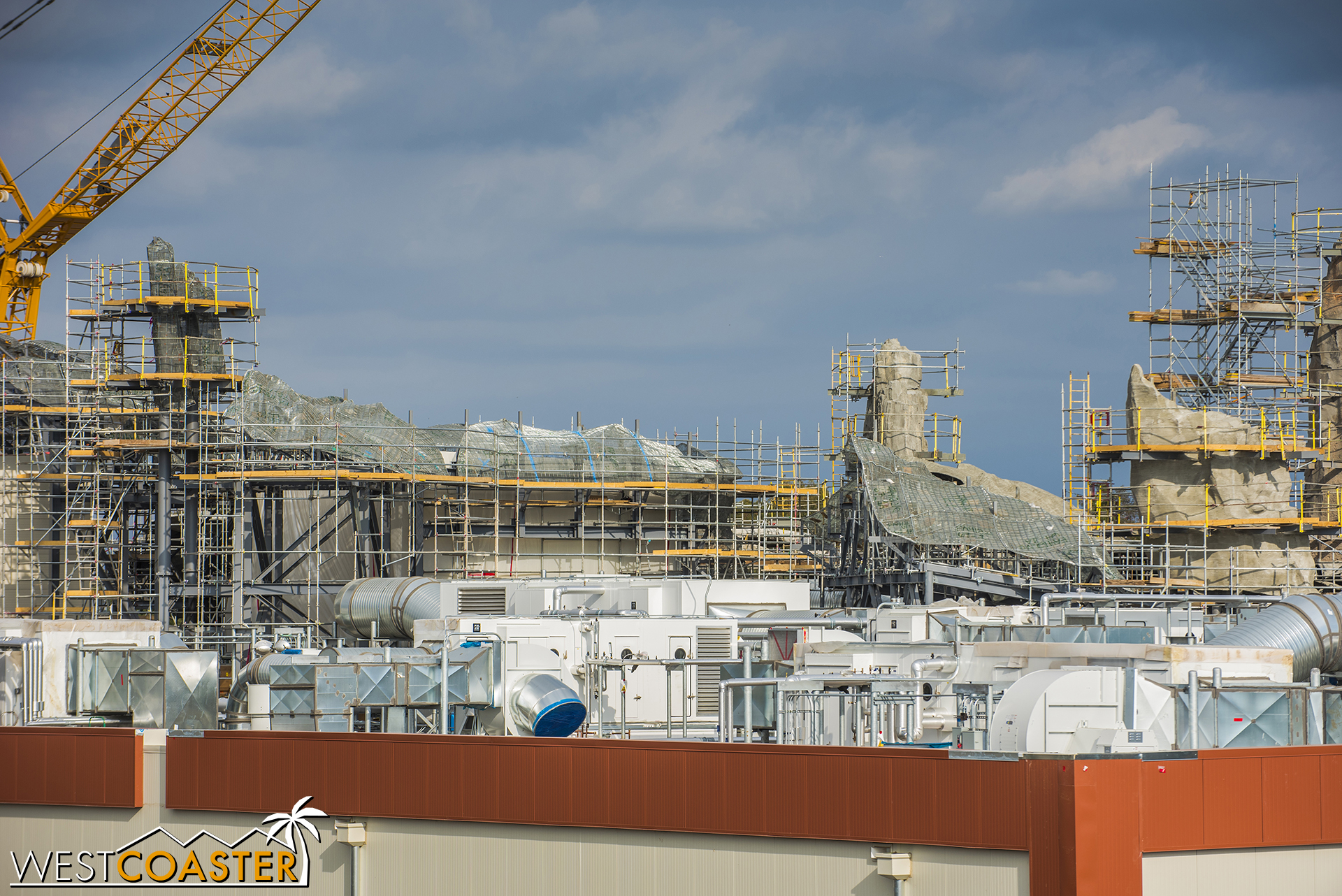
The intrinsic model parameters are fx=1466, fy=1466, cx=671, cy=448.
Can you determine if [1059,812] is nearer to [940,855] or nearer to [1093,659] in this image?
[940,855]

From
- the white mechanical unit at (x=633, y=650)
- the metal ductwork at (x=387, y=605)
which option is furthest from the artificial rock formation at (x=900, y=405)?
the white mechanical unit at (x=633, y=650)

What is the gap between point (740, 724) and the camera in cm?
2066

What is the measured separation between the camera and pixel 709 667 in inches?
1108

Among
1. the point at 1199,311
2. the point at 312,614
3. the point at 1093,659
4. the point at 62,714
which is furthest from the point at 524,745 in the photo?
the point at 1199,311

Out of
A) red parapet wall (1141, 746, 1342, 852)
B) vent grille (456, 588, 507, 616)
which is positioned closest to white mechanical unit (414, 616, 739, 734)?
vent grille (456, 588, 507, 616)

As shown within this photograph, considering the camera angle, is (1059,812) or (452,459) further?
(452,459)

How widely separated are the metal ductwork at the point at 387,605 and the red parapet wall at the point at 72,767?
16309mm

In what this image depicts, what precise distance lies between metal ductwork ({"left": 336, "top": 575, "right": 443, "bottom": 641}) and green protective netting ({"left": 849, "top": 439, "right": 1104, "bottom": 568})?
13616mm

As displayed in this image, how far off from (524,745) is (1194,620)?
1858cm

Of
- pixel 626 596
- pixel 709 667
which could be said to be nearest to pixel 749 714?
pixel 709 667

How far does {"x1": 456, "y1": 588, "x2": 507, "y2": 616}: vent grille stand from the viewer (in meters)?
36.3

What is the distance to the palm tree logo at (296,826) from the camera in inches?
742

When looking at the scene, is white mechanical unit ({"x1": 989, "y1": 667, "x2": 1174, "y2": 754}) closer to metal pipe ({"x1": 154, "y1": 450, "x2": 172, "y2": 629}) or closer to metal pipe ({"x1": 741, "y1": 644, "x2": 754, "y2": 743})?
metal pipe ({"x1": 741, "y1": 644, "x2": 754, "y2": 743})

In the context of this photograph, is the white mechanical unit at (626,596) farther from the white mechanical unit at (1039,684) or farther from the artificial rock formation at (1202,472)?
the artificial rock formation at (1202,472)
